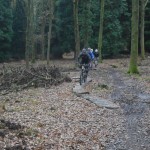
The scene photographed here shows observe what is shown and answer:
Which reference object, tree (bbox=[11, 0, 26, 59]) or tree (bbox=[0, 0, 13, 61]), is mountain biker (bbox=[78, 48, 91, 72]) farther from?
tree (bbox=[11, 0, 26, 59])

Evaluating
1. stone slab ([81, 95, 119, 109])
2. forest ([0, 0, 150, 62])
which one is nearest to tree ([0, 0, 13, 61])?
forest ([0, 0, 150, 62])

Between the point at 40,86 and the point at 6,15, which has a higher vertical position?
the point at 6,15

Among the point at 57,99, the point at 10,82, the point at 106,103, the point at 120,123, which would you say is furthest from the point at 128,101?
the point at 10,82

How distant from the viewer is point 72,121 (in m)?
13.1

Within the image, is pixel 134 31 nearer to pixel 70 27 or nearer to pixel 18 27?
pixel 70 27

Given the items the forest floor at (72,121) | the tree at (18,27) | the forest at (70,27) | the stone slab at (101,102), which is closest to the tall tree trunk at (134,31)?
the forest floor at (72,121)

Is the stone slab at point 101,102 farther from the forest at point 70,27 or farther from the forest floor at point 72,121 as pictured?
the forest at point 70,27

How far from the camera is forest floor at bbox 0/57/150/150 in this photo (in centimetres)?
1045

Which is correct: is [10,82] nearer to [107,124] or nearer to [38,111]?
[38,111]

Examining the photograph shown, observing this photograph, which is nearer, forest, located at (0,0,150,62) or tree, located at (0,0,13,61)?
forest, located at (0,0,150,62)

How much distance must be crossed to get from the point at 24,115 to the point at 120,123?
3.38 meters

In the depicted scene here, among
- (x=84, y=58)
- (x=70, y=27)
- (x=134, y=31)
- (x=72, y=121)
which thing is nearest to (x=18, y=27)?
(x=70, y=27)

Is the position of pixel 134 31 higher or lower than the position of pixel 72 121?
higher

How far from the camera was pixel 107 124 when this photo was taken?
516 inches
